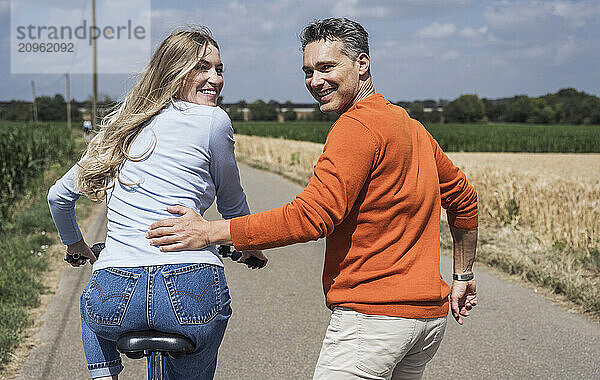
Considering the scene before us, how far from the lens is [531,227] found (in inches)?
371

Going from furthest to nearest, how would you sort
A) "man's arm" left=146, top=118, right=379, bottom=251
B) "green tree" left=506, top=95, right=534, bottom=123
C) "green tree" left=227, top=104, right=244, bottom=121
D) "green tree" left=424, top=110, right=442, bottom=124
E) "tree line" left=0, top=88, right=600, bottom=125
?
"green tree" left=506, top=95, right=534, bottom=123
"green tree" left=424, top=110, right=442, bottom=124
"tree line" left=0, top=88, right=600, bottom=125
"green tree" left=227, top=104, right=244, bottom=121
"man's arm" left=146, top=118, right=379, bottom=251

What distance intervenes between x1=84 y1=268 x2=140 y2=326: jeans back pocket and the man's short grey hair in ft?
3.28

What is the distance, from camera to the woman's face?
2.40m

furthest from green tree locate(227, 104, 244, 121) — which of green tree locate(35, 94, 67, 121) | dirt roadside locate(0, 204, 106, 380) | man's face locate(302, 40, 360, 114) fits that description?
green tree locate(35, 94, 67, 121)

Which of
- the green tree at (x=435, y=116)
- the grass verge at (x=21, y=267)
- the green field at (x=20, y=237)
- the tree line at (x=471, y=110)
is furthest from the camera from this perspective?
the green tree at (x=435, y=116)

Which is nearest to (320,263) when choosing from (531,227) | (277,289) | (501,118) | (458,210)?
(277,289)

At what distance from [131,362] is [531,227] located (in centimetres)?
635

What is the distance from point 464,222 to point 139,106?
1407 mm

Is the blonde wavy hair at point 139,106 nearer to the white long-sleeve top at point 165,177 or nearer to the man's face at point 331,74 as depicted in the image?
the white long-sleeve top at point 165,177

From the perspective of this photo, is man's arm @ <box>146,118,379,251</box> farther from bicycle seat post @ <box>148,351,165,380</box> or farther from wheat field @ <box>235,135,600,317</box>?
wheat field @ <box>235,135,600,317</box>

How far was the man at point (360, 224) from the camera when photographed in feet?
6.78

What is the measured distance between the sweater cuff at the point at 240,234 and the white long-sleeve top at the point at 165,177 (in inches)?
5.9

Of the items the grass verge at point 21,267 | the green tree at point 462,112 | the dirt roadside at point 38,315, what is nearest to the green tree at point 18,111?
the green tree at point 462,112

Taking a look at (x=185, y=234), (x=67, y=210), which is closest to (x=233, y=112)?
(x=67, y=210)
